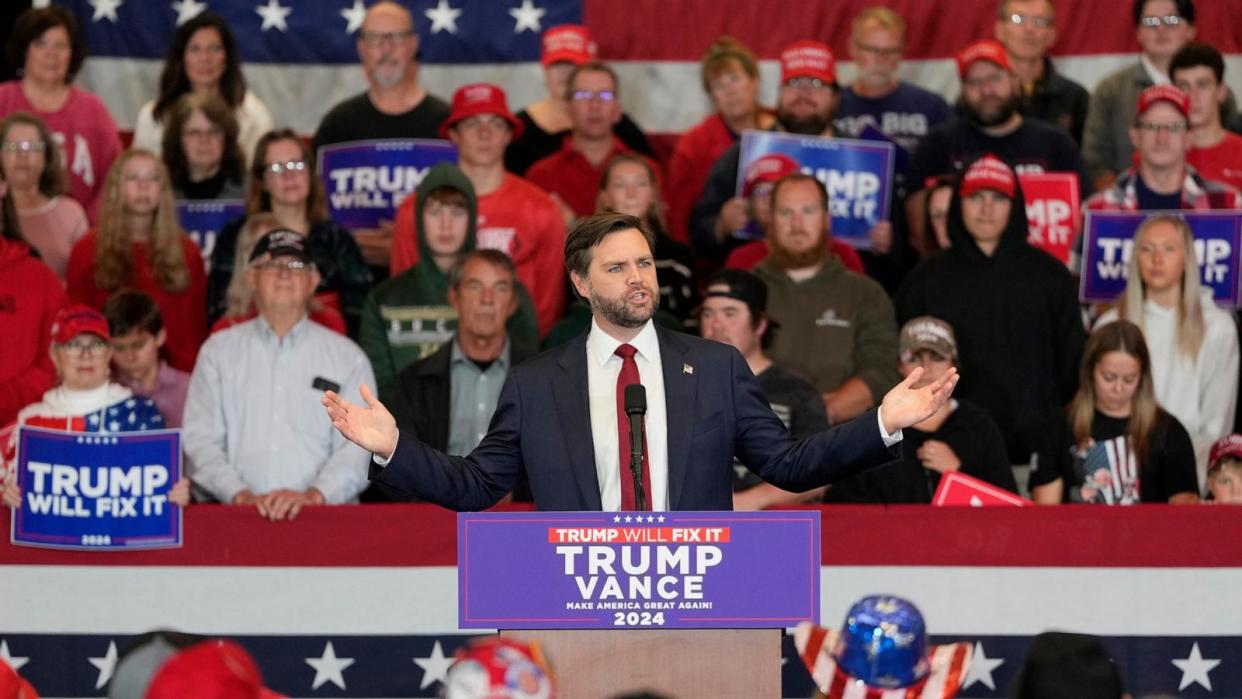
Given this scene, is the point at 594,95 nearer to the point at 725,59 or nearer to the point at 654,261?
the point at 725,59

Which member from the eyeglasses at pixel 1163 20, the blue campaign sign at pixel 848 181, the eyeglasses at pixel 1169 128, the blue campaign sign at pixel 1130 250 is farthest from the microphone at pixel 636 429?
the eyeglasses at pixel 1163 20

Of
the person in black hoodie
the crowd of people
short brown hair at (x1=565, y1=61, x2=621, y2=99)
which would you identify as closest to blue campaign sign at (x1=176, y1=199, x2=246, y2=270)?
the crowd of people

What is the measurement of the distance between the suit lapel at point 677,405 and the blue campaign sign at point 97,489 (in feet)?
7.86

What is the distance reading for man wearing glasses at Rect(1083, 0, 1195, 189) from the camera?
10547 mm

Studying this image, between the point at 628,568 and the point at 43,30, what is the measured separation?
6.54m

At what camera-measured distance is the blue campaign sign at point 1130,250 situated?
9195mm

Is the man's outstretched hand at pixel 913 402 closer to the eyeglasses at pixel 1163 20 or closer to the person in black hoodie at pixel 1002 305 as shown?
the person in black hoodie at pixel 1002 305

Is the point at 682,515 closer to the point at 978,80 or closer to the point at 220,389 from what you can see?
the point at 220,389

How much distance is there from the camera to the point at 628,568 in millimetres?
4852

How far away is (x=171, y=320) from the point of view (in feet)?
30.3

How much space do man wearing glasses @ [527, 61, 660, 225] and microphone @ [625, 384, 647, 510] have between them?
521cm

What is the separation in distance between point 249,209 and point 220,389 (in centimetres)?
169

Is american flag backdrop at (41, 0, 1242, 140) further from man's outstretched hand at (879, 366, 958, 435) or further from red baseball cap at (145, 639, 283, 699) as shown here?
red baseball cap at (145, 639, 283, 699)

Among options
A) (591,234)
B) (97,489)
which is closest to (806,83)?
(97,489)
